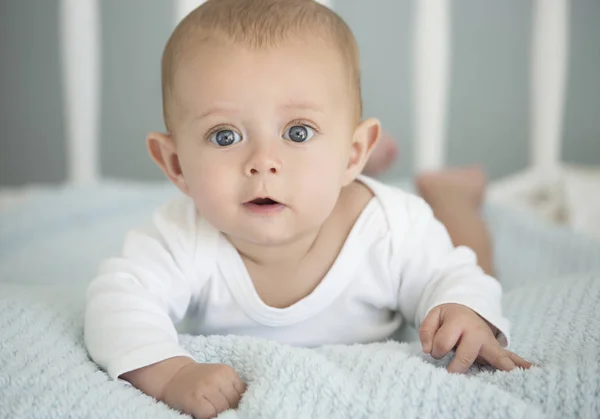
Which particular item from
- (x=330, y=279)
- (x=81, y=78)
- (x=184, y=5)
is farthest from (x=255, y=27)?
(x=81, y=78)

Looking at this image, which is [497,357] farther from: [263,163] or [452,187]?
[452,187]

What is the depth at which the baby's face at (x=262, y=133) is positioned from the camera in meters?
0.73

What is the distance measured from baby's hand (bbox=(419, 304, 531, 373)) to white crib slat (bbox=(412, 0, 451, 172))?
111cm

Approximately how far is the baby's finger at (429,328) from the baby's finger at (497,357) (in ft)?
0.18

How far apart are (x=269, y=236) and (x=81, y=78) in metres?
1.27

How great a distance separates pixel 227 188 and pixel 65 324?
25cm

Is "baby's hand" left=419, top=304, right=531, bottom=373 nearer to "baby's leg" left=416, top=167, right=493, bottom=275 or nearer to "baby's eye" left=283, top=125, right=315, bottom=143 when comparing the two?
"baby's eye" left=283, top=125, right=315, bottom=143

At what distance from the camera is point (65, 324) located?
795 millimetres

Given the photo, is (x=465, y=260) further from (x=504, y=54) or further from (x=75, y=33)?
(x=75, y=33)

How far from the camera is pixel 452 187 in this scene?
1.32 meters

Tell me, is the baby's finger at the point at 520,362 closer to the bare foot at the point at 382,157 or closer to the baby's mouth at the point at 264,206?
the baby's mouth at the point at 264,206

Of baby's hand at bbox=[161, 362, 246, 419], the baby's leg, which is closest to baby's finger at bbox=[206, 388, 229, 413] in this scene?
baby's hand at bbox=[161, 362, 246, 419]

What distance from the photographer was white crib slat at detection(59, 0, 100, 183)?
182 centimetres

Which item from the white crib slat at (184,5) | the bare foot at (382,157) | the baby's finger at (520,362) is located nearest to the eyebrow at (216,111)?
the baby's finger at (520,362)
